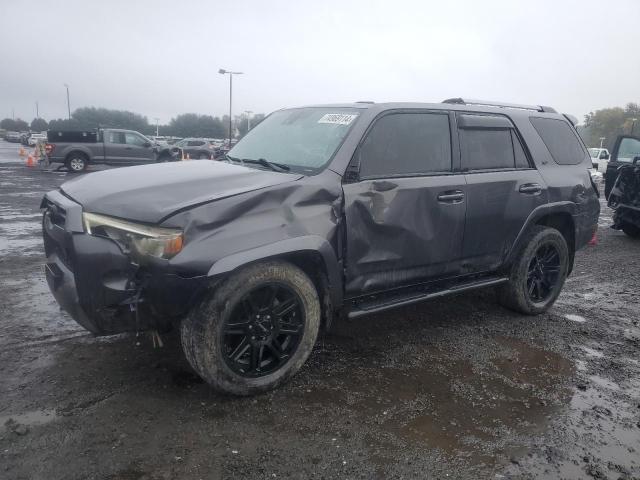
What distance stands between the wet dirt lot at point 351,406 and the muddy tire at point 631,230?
535 cm

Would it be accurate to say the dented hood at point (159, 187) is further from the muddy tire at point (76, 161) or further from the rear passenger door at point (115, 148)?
the rear passenger door at point (115, 148)

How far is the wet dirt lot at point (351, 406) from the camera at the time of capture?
101 inches

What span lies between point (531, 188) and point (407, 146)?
140cm

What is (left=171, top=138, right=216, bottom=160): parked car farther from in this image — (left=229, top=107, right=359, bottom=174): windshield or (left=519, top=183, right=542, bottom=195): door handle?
(left=519, top=183, right=542, bottom=195): door handle

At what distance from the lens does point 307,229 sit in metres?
3.14

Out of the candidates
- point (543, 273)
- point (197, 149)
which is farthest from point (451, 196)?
point (197, 149)

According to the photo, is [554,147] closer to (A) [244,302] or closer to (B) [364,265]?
(B) [364,265]

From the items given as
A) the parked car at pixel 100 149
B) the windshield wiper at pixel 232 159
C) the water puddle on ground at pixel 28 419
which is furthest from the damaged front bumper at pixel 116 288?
the parked car at pixel 100 149

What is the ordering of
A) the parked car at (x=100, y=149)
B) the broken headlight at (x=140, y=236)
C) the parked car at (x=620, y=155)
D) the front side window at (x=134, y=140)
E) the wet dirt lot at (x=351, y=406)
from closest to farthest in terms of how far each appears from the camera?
the wet dirt lot at (x=351, y=406) < the broken headlight at (x=140, y=236) < the parked car at (x=620, y=155) < the parked car at (x=100, y=149) < the front side window at (x=134, y=140)

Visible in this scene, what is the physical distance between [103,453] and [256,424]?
0.80 metres

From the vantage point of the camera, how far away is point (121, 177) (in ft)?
11.1

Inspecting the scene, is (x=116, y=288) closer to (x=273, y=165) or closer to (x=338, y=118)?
(x=273, y=165)

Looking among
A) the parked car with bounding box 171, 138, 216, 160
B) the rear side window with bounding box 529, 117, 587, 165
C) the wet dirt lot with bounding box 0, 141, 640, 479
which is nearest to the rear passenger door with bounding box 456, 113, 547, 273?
the rear side window with bounding box 529, 117, 587, 165

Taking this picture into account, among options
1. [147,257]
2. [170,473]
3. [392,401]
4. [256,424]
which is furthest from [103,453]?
[392,401]
